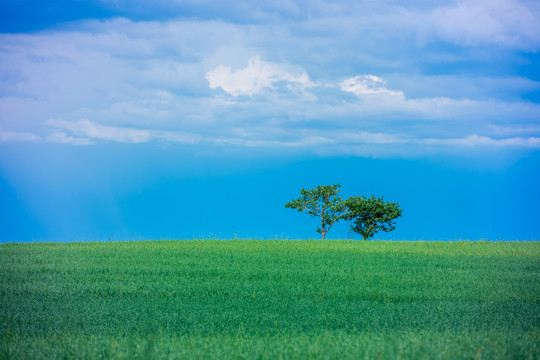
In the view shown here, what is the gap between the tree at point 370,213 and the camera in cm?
3728

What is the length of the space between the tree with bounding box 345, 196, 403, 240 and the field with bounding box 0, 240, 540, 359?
12783 millimetres

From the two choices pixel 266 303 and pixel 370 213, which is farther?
pixel 370 213

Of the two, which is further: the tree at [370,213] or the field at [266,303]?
the tree at [370,213]

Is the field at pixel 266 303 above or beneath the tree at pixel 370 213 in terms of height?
beneath

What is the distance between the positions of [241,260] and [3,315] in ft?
34.8

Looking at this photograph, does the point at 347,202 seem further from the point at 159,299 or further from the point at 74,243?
the point at 159,299

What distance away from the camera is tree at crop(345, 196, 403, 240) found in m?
37.3

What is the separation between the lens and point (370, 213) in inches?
1485

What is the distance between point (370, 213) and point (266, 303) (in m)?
26.5

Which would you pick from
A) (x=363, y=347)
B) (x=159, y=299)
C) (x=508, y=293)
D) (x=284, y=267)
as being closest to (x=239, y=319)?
(x=159, y=299)

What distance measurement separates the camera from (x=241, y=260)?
20438 mm

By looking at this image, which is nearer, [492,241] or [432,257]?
[432,257]

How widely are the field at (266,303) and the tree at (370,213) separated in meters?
12.8

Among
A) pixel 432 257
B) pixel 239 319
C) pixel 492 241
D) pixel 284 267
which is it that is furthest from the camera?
pixel 492 241
